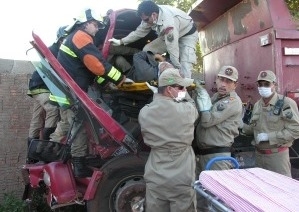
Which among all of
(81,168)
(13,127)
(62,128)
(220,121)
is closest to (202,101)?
(220,121)

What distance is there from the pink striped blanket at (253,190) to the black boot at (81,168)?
1721mm

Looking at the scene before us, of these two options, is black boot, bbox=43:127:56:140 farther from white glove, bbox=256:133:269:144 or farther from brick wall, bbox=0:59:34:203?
white glove, bbox=256:133:269:144

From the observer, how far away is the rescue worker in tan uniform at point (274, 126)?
3.79 m

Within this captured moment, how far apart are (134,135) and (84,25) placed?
118cm

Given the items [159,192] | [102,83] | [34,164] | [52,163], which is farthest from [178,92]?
[34,164]

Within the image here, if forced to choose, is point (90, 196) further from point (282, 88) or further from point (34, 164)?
point (282, 88)

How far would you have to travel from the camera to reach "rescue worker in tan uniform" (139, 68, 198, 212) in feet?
9.76

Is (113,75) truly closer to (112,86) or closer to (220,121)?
(112,86)

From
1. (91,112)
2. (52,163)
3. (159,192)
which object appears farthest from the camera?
(52,163)

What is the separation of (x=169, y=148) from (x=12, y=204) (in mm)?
2811

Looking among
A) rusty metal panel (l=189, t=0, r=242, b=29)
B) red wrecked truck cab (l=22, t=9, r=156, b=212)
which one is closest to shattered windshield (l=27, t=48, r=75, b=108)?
red wrecked truck cab (l=22, t=9, r=156, b=212)

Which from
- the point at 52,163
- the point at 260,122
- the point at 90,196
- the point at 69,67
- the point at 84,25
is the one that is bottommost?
the point at 90,196

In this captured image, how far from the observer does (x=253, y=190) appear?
1.95 meters

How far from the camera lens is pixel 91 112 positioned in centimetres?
341
